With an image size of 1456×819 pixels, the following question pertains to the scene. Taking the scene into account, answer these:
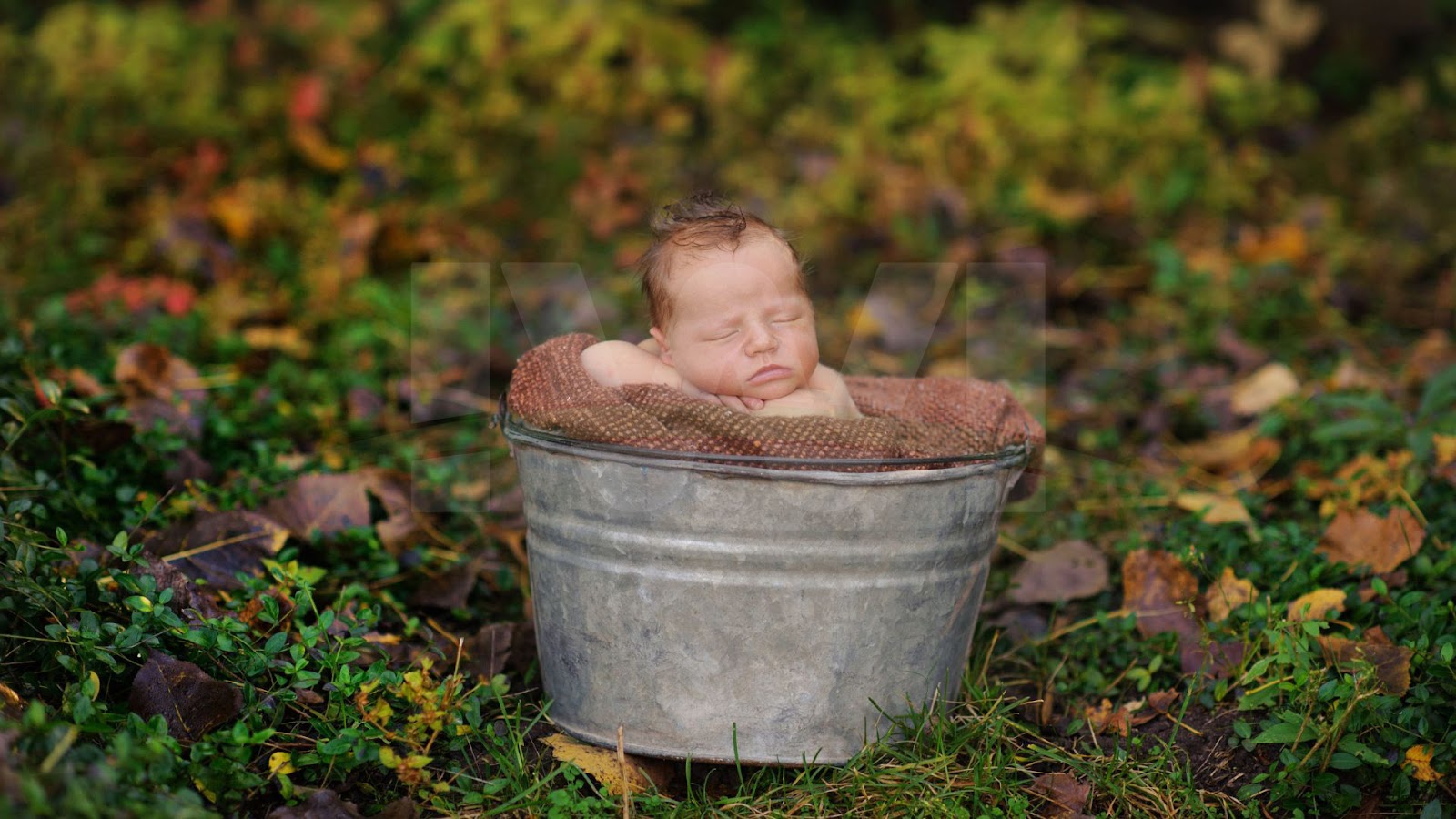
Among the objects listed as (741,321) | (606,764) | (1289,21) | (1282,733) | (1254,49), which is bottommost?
(606,764)

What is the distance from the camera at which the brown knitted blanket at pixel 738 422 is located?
1.92 meters

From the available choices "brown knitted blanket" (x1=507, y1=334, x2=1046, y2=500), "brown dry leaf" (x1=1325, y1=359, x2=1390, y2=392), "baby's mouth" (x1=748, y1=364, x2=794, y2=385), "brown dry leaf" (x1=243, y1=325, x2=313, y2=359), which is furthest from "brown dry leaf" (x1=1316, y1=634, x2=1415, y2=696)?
"brown dry leaf" (x1=243, y1=325, x2=313, y2=359)

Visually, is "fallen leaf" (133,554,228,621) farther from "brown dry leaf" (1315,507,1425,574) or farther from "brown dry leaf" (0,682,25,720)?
"brown dry leaf" (1315,507,1425,574)

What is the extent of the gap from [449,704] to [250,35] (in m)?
3.85

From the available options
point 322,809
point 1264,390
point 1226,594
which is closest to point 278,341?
point 322,809

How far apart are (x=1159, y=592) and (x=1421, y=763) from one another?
608 mm

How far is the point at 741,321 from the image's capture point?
6.82 ft

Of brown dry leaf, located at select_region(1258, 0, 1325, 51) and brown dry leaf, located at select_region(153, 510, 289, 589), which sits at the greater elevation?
brown dry leaf, located at select_region(1258, 0, 1325, 51)

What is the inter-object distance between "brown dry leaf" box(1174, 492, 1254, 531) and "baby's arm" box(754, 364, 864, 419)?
2.76ft

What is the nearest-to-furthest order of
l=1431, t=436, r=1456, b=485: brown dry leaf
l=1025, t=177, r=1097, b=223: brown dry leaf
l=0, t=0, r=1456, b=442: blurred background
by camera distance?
l=1431, t=436, r=1456, b=485: brown dry leaf < l=0, t=0, r=1456, b=442: blurred background < l=1025, t=177, r=1097, b=223: brown dry leaf

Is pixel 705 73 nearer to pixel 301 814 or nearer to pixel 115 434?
pixel 115 434

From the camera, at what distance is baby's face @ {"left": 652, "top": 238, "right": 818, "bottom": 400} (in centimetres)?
206

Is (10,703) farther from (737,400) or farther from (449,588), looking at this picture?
(737,400)

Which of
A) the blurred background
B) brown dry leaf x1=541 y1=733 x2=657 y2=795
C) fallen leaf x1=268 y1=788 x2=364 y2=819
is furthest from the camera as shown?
the blurred background
